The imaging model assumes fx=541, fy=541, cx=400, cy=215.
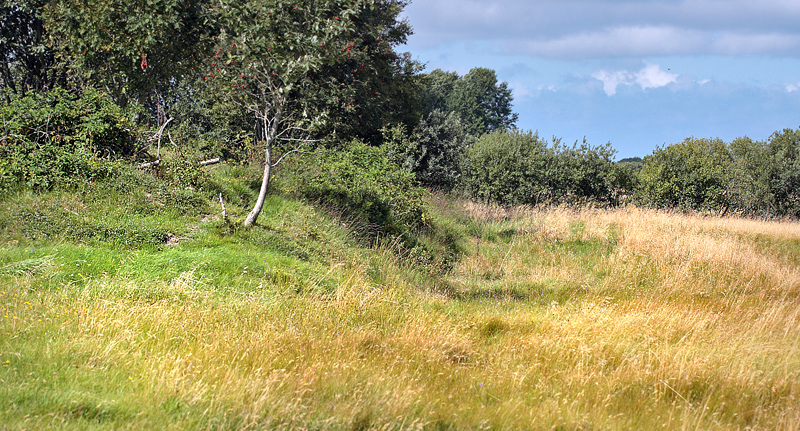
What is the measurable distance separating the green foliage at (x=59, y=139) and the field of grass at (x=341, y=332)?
28.7 inches

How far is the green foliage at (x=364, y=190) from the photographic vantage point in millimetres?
11711

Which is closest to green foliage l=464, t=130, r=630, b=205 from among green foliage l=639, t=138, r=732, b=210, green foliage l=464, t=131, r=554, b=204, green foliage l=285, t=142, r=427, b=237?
green foliage l=464, t=131, r=554, b=204

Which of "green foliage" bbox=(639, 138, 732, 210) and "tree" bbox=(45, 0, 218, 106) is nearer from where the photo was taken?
"tree" bbox=(45, 0, 218, 106)

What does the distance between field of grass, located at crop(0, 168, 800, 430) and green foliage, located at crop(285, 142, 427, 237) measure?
1.25 metres

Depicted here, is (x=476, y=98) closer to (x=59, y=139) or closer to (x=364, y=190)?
(x=364, y=190)

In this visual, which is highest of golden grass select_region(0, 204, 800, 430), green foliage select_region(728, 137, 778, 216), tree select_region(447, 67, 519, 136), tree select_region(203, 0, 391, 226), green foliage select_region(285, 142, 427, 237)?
tree select_region(447, 67, 519, 136)

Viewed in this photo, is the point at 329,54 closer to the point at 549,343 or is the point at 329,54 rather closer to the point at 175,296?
the point at 175,296

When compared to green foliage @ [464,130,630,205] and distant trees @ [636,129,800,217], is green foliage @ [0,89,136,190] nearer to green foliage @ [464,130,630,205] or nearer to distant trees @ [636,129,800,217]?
green foliage @ [464,130,630,205]

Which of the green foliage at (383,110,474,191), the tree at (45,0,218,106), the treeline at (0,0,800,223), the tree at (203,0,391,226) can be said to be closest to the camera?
the tree at (203,0,391,226)

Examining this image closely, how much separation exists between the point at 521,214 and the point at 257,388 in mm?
14224

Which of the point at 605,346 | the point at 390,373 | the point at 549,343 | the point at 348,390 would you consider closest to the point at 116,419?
the point at 348,390

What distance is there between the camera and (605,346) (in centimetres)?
609

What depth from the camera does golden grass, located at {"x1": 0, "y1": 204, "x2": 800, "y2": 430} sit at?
154 inches

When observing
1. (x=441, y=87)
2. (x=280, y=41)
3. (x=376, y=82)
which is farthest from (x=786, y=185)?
(x=441, y=87)
